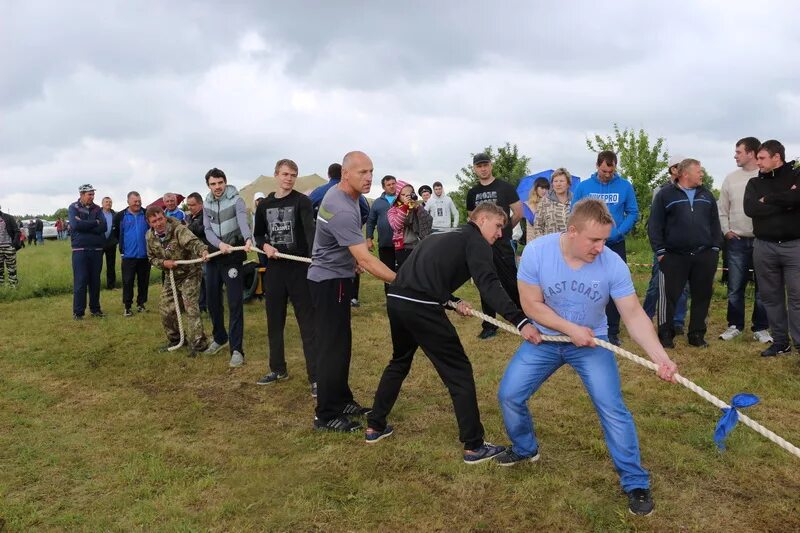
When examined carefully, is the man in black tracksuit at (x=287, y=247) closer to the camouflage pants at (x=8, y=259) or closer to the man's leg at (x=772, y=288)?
the man's leg at (x=772, y=288)

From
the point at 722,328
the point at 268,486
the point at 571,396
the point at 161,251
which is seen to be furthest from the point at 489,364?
the point at 161,251

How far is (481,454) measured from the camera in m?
3.76

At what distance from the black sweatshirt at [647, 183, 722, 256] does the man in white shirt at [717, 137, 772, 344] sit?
589 mm

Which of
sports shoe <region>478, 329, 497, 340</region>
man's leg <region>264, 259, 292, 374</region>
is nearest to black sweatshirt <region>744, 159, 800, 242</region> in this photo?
sports shoe <region>478, 329, 497, 340</region>

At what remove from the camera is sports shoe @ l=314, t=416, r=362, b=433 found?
4.37 metres

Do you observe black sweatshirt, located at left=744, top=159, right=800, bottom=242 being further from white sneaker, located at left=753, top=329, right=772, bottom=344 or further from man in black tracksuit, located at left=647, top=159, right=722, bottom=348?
white sneaker, located at left=753, top=329, right=772, bottom=344

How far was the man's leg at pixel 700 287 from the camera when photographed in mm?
6383

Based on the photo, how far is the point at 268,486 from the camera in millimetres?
3531

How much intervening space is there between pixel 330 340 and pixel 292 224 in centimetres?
149

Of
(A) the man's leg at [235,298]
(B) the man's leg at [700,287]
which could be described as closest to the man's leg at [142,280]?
(A) the man's leg at [235,298]

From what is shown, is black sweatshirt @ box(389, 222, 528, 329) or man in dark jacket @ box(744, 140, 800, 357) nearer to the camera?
black sweatshirt @ box(389, 222, 528, 329)

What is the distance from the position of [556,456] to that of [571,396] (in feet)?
3.82

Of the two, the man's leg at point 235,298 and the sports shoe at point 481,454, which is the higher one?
the man's leg at point 235,298

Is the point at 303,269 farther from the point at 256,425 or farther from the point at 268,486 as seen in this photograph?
the point at 268,486
